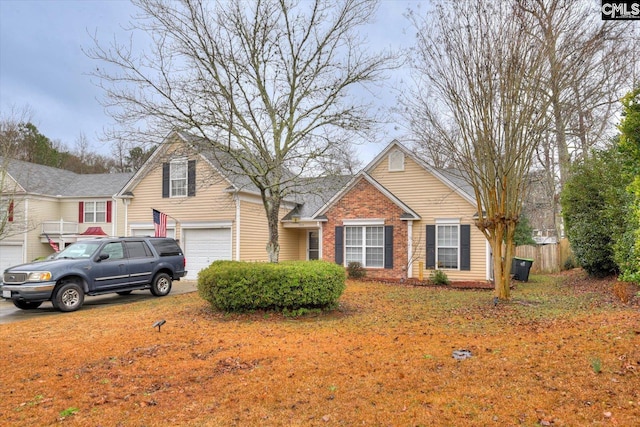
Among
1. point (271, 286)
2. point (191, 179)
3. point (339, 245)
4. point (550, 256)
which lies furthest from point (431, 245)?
point (191, 179)

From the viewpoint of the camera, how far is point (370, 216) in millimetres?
16562

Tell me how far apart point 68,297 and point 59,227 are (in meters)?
16.3

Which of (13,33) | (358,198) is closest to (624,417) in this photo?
(358,198)

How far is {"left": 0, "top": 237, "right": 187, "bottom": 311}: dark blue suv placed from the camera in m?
10.1

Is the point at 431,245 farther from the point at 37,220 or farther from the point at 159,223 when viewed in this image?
the point at 37,220

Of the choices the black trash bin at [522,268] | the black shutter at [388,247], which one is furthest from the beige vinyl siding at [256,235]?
the black trash bin at [522,268]

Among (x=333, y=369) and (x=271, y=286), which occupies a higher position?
(x=271, y=286)

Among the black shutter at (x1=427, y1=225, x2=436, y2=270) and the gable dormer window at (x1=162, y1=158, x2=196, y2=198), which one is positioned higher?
the gable dormer window at (x1=162, y1=158, x2=196, y2=198)

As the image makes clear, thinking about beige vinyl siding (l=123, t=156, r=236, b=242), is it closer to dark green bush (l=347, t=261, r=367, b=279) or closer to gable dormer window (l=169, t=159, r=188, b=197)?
gable dormer window (l=169, t=159, r=188, b=197)

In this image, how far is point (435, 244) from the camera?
16.0 metres

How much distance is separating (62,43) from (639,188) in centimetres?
1209

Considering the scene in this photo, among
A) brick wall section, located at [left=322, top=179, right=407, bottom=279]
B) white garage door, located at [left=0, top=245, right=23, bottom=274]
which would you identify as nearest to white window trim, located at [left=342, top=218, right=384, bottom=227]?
brick wall section, located at [left=322, top=179, right=407, bottom=279]

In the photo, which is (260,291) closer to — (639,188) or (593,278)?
(639,188)

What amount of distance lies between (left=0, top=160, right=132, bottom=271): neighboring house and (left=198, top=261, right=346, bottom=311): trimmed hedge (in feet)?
55.0
